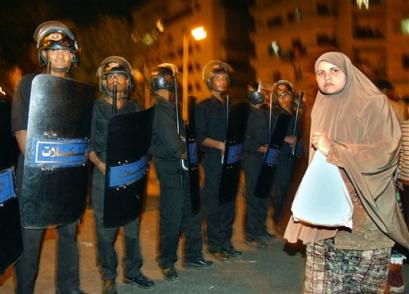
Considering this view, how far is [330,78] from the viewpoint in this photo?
3.02m

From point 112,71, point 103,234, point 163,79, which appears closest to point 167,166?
point 163,79

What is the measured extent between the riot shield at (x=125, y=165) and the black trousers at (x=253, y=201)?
2428 millimetres

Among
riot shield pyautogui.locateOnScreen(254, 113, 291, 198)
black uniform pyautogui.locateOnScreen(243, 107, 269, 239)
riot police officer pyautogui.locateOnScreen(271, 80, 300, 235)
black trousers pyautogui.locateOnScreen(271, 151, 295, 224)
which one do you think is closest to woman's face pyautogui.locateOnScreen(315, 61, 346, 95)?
riot shield pyautogui.locateOnScreen(254, 113, 291, 198)

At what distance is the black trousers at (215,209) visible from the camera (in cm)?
553

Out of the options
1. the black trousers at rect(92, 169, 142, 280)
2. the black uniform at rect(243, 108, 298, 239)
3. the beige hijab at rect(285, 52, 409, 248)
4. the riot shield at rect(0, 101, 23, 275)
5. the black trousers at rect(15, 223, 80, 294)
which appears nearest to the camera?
the beige hijab at rect(285, 52, 409, 248)

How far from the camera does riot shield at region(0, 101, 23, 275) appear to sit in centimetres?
298

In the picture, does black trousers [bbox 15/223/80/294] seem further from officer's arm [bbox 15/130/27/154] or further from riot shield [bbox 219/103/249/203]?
riot shield [bbox 219/103/249/203]

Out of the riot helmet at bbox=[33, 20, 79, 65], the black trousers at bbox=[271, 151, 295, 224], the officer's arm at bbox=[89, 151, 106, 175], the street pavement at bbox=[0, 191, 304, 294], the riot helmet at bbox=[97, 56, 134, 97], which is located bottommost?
the street pavement at bbox=[0, 191, 304, 294]

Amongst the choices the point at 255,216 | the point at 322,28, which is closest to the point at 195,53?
the point at 322,28

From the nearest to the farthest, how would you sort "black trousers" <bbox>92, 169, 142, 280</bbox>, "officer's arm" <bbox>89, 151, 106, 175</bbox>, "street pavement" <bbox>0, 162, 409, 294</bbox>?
"officer's arm" <bbox>89, 151, 106, 175</bbox> < "black trousers" <bbox>92, 169, 142, 280</bbox> < "street pavement" <bbox>0, 162, 409, 294</bbox>

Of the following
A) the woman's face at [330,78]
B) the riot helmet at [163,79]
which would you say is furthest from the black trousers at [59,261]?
the woman's face at [330,78]

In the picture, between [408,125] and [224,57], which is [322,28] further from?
[408,125]

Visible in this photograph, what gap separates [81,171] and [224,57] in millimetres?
82097

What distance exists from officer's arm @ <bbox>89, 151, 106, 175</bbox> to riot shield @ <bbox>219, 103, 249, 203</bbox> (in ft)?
5.77
